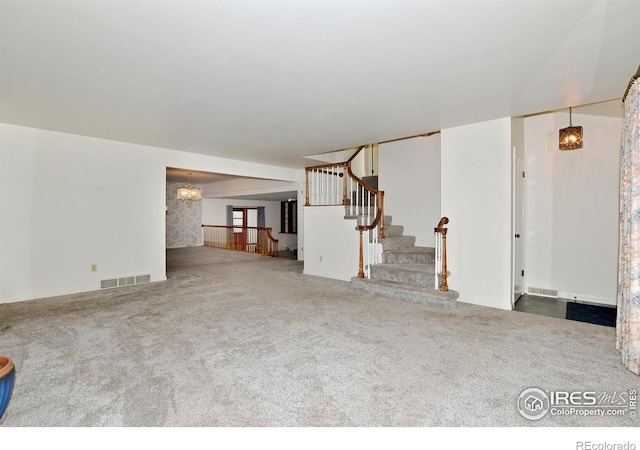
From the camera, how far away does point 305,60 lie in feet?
8.20

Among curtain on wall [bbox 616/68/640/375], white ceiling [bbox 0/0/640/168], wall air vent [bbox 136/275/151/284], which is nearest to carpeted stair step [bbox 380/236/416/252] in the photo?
white ceiling [bbox 0/0/640/168]

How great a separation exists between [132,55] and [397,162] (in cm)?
522

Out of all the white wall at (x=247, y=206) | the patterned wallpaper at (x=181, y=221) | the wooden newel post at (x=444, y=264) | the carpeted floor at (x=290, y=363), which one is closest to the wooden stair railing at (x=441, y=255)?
the wooden newel post at (x=444, y=264)

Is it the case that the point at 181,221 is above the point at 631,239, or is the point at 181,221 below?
above

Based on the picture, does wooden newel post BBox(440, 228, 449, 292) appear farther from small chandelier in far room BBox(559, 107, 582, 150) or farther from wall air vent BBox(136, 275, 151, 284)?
wall air vent BBox(136, 275, 151, 284)

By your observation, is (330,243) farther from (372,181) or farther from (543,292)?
(543,292)

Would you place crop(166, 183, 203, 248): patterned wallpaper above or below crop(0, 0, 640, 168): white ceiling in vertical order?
below

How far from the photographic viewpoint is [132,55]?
2389 millimetres

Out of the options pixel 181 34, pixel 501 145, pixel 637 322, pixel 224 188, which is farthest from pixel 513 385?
pixel 224 188

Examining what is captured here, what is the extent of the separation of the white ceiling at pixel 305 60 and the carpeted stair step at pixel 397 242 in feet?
7.15

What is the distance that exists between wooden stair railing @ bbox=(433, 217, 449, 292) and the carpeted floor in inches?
19.9

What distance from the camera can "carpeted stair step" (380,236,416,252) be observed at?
5.44 m

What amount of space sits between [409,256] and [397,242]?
476 millimetres

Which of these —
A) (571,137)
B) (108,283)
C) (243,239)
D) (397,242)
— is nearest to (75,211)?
(108,283)
